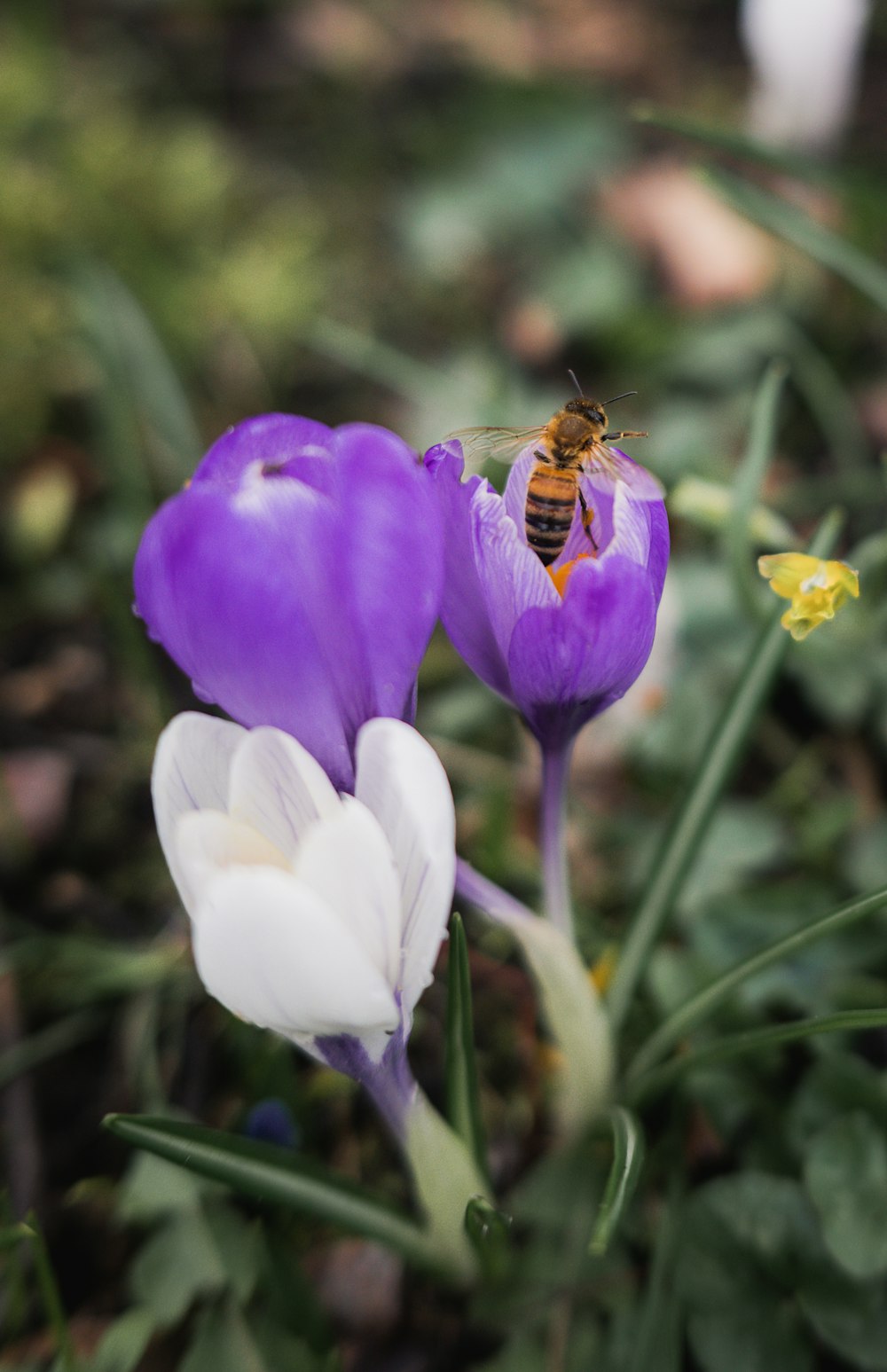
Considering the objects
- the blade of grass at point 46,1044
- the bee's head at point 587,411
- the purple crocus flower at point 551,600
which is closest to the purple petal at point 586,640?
the purple crocus flower at point 551,600

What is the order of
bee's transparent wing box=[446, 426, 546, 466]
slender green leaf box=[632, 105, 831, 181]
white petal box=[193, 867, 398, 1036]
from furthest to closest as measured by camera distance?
1. slender green leaf box=[632, 105, 831, 181]
2. bee's transparent wing box=[446, 426, 546, 466]
3. white petal box=[193, 867, 398, 1036]

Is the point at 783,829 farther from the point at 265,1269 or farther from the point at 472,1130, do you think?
the point at 265,1269

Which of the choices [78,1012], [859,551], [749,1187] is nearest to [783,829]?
[859,551]

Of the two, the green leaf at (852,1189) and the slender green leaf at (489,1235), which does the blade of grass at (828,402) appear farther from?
the slender green leaf at (489,1235)

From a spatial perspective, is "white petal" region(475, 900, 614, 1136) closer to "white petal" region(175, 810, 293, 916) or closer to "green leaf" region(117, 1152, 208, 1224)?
"white petal" region(175, 810, 293, 916)

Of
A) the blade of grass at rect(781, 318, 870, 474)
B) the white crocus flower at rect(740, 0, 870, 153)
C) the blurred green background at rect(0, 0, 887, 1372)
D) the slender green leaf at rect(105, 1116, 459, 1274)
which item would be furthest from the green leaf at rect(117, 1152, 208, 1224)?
the white crocus flower at rect(740, 0, 870, 153)

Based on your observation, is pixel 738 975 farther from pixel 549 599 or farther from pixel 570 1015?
pixel 549 599
